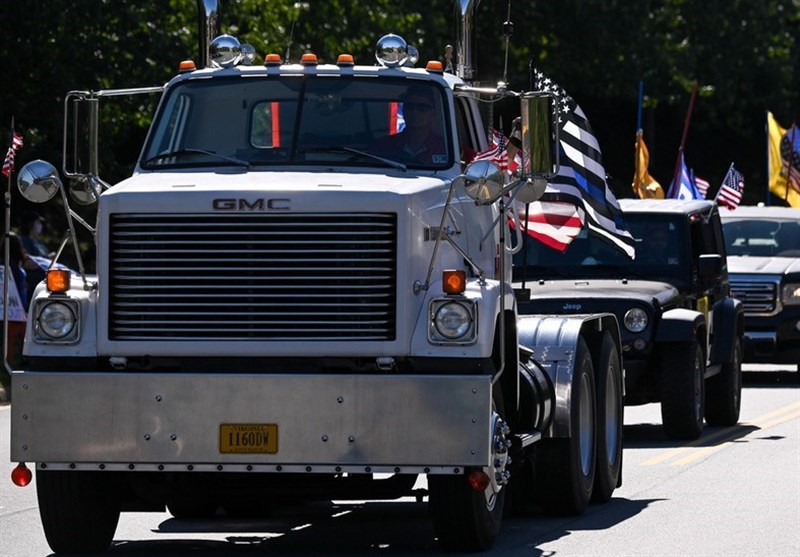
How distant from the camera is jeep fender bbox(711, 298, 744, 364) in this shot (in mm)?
18062

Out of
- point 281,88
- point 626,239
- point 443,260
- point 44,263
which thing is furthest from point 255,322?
point 44,263

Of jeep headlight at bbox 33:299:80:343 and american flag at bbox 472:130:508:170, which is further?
american flag at bbox 472:130:508:170

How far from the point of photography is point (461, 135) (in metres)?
11.3

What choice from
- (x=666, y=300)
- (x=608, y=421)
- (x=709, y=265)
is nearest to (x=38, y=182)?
(x=608, y=421)

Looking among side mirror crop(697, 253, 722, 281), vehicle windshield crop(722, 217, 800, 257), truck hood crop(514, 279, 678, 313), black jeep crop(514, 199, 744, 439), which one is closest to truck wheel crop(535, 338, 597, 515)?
black jeep crop(514, 199, 744, 439)

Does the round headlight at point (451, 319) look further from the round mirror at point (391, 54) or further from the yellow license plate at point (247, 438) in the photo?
the round mirror at point (391, 54)

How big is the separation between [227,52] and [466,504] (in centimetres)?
316

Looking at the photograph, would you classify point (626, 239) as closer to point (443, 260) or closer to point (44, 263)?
point (443, 260)

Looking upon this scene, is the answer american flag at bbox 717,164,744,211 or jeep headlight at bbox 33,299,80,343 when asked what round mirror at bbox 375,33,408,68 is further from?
american flag at bbox 717,164,744,211

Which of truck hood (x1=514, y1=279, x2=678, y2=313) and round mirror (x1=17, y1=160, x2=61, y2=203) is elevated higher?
round mirror (x1=17, y1=160, x2=61, y2=203)

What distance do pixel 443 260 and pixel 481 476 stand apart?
1312 millimetres

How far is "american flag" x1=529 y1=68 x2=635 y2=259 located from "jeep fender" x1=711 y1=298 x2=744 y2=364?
9.54 ft

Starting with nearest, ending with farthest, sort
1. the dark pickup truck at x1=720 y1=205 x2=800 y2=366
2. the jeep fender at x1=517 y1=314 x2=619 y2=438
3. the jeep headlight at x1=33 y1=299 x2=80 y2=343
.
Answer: the jeep headlight at x1=33 y1=299 x2=80 y2=343 → the jeep fender at x1=517 y1=314 x2=619 y2=438 → the dark pickup truck at x1=720 y1=205 x2=800 y2=366

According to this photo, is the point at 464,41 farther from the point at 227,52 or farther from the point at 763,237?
the point at 763,237
